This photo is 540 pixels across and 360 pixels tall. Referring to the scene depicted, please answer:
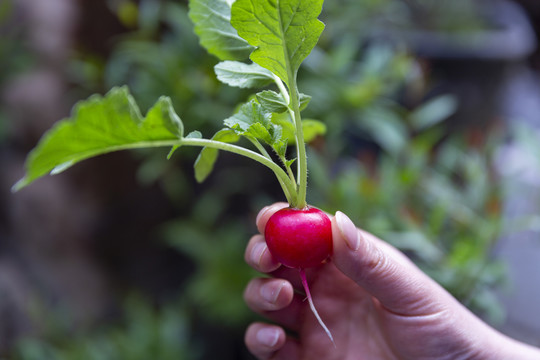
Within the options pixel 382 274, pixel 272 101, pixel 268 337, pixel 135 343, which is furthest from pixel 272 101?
pixel 135 343

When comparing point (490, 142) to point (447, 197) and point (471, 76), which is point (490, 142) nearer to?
point (447, 197)

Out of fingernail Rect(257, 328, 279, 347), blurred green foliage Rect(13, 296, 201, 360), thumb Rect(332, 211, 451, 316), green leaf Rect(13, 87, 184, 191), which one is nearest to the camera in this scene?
green leaf Rect(13, 87, 184, 191)

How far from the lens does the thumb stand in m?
0.39

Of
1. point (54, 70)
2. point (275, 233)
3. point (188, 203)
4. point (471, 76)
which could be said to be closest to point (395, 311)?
point (275, 233)

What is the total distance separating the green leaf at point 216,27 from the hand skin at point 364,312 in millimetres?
168

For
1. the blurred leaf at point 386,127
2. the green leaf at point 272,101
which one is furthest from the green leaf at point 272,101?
the blurred leaf at point 386,127

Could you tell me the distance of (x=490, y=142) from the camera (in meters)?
1.01

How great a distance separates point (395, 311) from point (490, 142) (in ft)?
2.19

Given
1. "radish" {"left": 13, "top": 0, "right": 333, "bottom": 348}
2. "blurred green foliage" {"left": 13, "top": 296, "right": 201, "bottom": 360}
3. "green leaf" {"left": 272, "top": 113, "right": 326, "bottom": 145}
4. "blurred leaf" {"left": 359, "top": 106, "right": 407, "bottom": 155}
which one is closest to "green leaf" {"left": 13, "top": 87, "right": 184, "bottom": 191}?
"radish" {"left": 13, "top": 0, "right": 333, "bottom": 348}

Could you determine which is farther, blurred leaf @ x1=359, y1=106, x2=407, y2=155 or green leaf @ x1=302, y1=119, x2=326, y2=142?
blurred leaf @ x1=359, y1=106, x2=407, y2=155

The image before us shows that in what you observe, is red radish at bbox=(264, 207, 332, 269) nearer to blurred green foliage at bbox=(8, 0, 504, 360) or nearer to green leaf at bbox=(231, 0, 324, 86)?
green leaf at bbox=(231, 0, 324, 86)

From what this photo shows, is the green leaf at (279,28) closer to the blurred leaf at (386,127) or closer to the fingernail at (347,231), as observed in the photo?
the fingernail at (347,231)

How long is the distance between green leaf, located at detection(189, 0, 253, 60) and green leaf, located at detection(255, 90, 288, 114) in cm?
8

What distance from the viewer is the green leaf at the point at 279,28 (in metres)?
0.32
